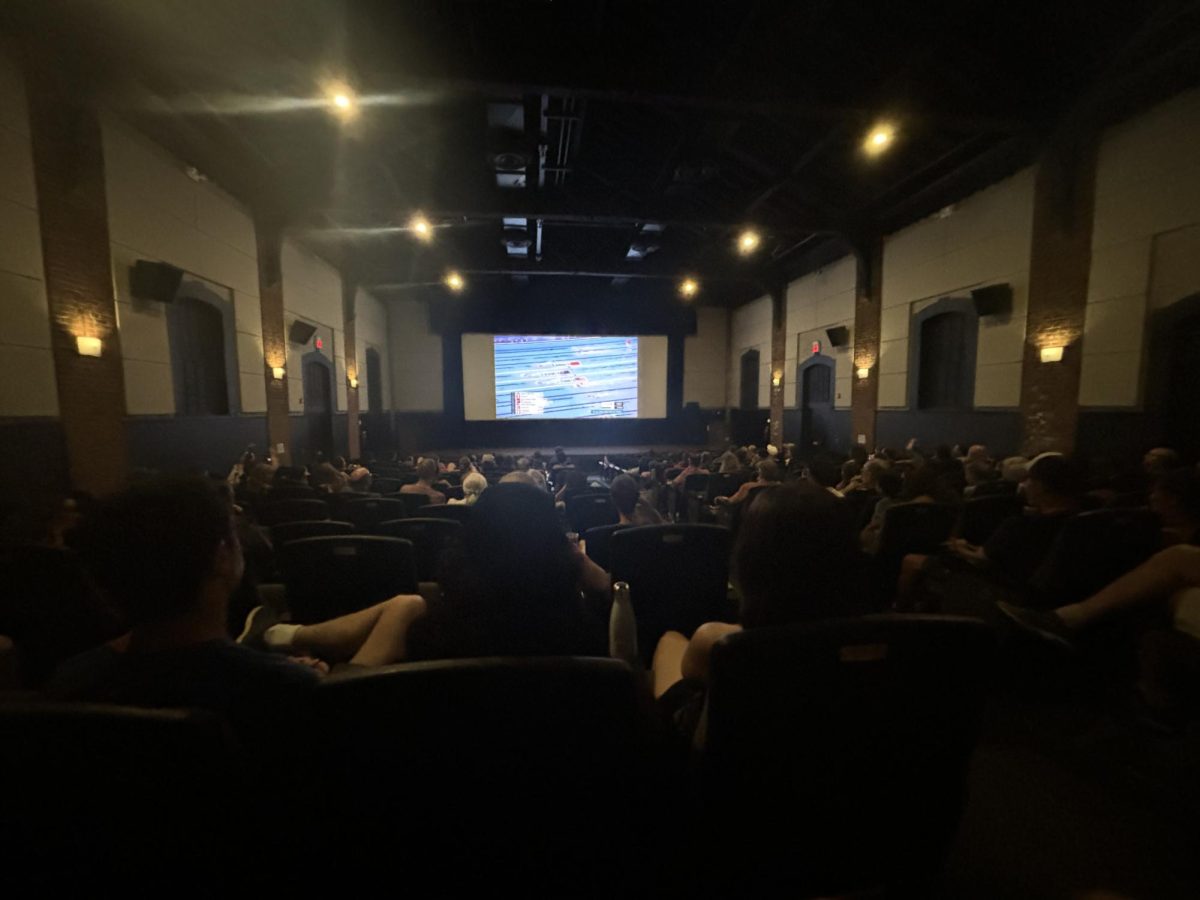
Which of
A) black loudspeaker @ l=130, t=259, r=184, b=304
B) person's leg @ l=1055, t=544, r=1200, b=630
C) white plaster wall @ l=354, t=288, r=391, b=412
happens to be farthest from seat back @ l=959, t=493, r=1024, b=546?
white plaster wall @ l=354, t=288, r=391, b=412

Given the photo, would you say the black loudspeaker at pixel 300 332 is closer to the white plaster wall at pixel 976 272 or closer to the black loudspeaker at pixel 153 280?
the black loudspeaker at pixel 153 280

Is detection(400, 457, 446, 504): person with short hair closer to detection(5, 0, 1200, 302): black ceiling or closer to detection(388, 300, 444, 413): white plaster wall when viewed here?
detection(5, 0, 1200, 302): black ceiling

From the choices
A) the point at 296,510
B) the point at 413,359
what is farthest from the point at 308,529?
the point at 413,359

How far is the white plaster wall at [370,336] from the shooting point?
→ 12.5 m

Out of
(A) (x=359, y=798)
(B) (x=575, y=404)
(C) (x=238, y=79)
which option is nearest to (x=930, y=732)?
(A) (x=359, y=798)

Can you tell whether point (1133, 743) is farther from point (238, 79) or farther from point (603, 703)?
point (238, 79)

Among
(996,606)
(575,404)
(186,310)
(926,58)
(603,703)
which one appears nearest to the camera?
(603,703)

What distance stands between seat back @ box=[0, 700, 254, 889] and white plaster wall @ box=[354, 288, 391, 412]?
41.2ft

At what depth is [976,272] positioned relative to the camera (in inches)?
285

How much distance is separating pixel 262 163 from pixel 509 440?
9.66 m

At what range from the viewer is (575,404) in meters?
15.1

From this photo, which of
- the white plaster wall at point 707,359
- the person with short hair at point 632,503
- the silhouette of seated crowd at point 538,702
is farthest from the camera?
the white plaster wall at point 707,359

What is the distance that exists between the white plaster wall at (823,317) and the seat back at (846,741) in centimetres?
977

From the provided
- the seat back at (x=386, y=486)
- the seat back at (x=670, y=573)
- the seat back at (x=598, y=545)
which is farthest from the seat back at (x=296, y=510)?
the seat back at (x=670, y=573)
